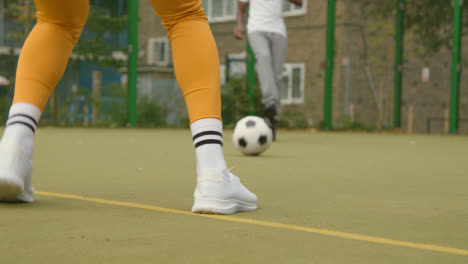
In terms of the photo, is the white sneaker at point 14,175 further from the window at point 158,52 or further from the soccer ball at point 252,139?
the window at point 158,52

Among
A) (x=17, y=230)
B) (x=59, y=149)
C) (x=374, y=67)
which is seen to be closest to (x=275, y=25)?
(x=59, y=149)

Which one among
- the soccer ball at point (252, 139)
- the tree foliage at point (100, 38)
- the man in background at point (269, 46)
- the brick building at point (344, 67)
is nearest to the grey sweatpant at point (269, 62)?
the man in background at point (269, 46)

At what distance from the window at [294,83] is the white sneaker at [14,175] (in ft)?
33.5

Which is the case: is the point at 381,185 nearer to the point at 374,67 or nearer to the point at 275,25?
the point at 275,25

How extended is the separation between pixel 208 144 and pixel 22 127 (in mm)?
700

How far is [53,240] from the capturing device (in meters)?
1.98

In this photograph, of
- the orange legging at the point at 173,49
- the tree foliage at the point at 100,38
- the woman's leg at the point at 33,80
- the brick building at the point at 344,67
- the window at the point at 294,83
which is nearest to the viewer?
the woman's leg at the point at 33,80

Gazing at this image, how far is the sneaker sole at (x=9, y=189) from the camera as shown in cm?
254

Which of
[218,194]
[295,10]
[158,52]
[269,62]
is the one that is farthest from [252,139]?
[295,10]

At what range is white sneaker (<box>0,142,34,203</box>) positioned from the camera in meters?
2.55

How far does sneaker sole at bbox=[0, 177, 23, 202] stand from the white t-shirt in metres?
5.38

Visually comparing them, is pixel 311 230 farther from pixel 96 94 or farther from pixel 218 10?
pixel 218 10

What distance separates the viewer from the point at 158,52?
1305 cm

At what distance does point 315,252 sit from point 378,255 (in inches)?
6.2
